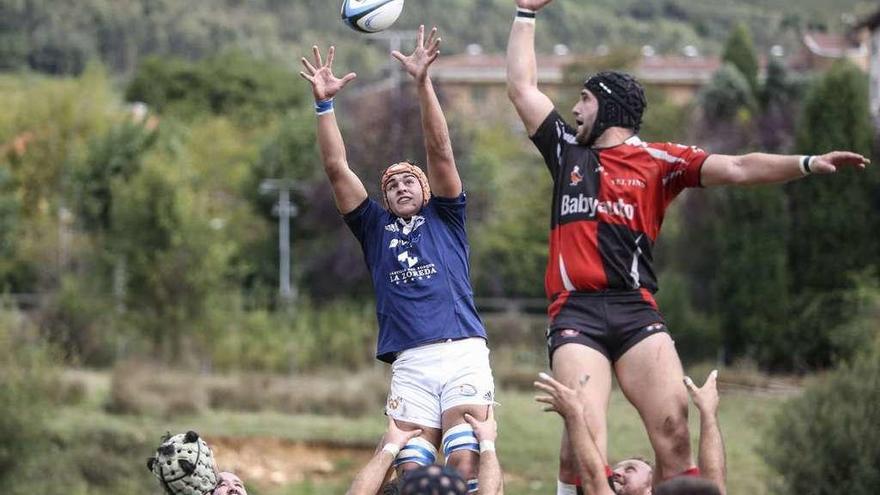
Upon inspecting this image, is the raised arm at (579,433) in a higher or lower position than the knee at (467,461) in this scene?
higher

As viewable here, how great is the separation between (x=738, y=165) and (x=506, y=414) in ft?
85.2

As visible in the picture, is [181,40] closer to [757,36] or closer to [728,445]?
[757,36]

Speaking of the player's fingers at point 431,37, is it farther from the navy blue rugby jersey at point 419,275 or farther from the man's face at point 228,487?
the man's face at point 228,487

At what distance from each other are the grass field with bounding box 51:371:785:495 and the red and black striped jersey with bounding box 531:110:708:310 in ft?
60.9

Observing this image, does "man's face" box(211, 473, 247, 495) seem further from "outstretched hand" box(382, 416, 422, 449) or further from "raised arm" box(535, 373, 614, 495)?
"raised arm" box(535, 373, 614, 495)

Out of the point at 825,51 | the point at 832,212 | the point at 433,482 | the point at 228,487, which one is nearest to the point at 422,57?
the point at 228,487

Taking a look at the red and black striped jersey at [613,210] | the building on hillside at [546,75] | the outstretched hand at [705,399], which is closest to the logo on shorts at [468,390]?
the red and black striped jersey at [613,210]

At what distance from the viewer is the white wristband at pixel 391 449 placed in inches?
378

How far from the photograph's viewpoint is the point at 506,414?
1383 inches

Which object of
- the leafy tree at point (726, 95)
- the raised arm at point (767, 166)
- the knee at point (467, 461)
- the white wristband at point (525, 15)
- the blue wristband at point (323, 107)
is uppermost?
the leafy tree at point (726, 95)

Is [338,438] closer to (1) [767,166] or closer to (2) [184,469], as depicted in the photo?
(2) [184,469]

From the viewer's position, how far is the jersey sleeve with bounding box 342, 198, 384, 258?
10211 millimetres

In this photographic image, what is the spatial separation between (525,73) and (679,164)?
3.78 ft

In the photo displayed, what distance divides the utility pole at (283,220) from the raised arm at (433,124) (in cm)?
4540
